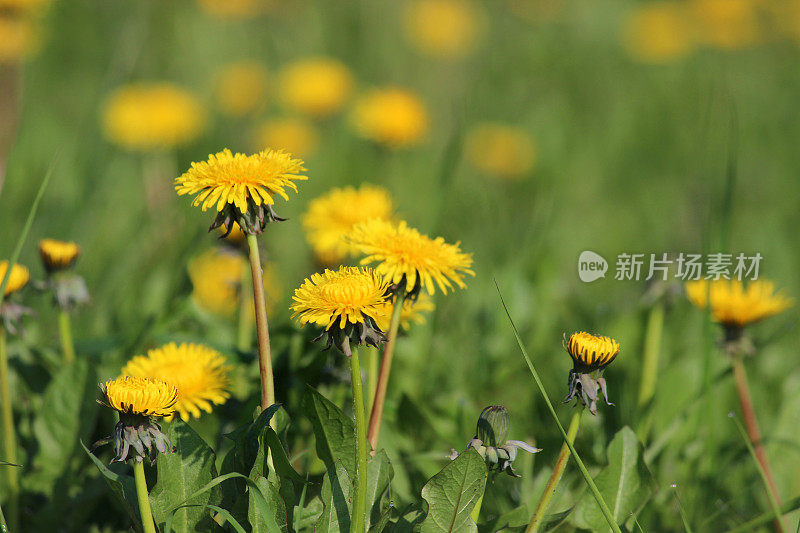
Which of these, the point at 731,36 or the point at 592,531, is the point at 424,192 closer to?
the point at 592,531

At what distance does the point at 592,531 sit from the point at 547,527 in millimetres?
93

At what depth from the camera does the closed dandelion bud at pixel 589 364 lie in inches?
43.8

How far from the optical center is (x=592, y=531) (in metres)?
1.32

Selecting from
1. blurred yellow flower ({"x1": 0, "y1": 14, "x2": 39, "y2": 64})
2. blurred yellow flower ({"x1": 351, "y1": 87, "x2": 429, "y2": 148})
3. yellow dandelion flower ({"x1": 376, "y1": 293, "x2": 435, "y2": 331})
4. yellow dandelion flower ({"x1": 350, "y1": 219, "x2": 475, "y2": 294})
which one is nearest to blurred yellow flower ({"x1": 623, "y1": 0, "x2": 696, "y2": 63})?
blurred yellow flower ({"x1": 351, "y1": 87, "x2": 429, "y2": 148})

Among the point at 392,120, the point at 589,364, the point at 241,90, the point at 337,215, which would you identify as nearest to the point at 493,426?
the point at 589,364

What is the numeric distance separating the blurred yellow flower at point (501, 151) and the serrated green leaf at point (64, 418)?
3093 mm

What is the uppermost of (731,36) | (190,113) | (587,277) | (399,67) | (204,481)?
(731,36)

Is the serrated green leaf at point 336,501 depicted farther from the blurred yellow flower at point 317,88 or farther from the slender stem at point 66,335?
the blurred yellow flower at point 317,88

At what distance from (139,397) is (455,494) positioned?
0.47 metres

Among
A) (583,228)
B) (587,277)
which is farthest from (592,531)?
(583,228)

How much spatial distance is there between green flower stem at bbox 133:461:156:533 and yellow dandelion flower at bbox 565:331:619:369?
0.64 m

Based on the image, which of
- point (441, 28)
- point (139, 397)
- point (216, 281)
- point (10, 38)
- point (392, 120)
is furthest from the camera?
point (441, 28)

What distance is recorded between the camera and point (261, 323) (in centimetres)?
118

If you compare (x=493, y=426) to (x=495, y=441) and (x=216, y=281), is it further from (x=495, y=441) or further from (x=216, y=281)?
(x=216, y=281)
